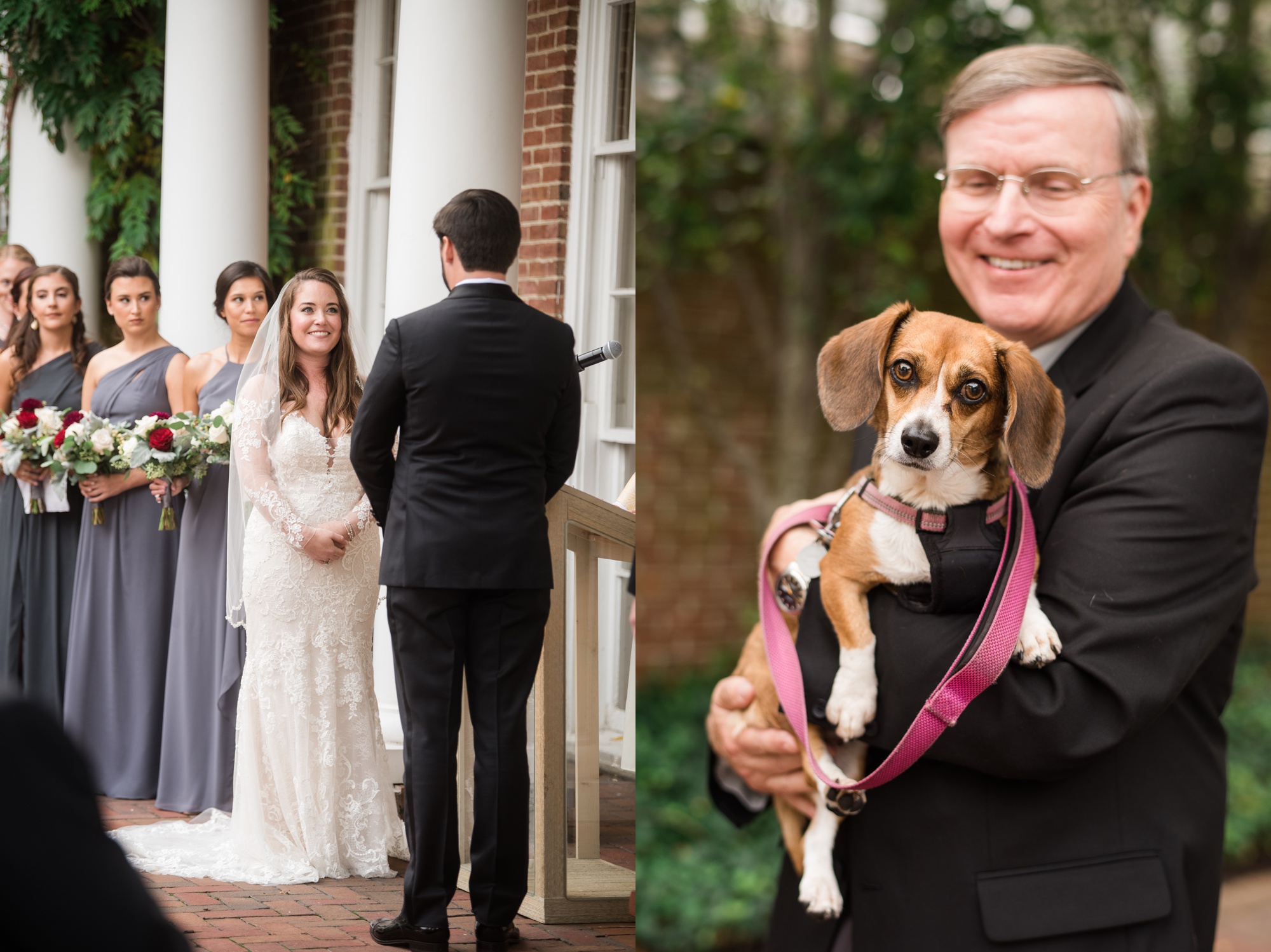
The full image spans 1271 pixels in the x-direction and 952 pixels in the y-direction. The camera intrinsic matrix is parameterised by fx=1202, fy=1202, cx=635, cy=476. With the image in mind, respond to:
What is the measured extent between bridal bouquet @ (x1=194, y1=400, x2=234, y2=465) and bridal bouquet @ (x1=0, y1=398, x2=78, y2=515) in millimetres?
894

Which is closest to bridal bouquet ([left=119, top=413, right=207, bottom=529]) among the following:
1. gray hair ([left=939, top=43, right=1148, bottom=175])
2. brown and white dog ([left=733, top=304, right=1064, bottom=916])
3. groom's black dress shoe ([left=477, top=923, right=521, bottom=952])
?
groom's black dress shoe ([left=477, top=923, right=521, bottom=952])

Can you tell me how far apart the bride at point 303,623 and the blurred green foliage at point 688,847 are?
929 millimetres

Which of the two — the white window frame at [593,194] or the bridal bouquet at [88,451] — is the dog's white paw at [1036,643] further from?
the bridal bouquet at [88,451]

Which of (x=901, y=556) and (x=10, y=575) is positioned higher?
(x=901, y=556)

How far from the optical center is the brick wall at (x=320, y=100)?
6.95 m

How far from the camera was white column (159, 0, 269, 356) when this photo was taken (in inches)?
226

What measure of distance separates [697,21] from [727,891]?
3129 mm

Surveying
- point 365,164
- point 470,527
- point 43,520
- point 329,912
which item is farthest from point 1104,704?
point 365,164

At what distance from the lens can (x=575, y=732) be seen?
3670 millimetres

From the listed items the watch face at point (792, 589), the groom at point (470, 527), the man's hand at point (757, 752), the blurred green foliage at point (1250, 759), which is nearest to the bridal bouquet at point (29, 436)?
the groom at point (470, 527)

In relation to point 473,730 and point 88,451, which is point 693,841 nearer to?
point 473,730

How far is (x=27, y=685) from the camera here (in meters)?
5.62

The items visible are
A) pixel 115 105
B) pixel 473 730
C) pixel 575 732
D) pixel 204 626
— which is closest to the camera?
pixel 473 730

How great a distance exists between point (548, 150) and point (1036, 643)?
15.1 ft
